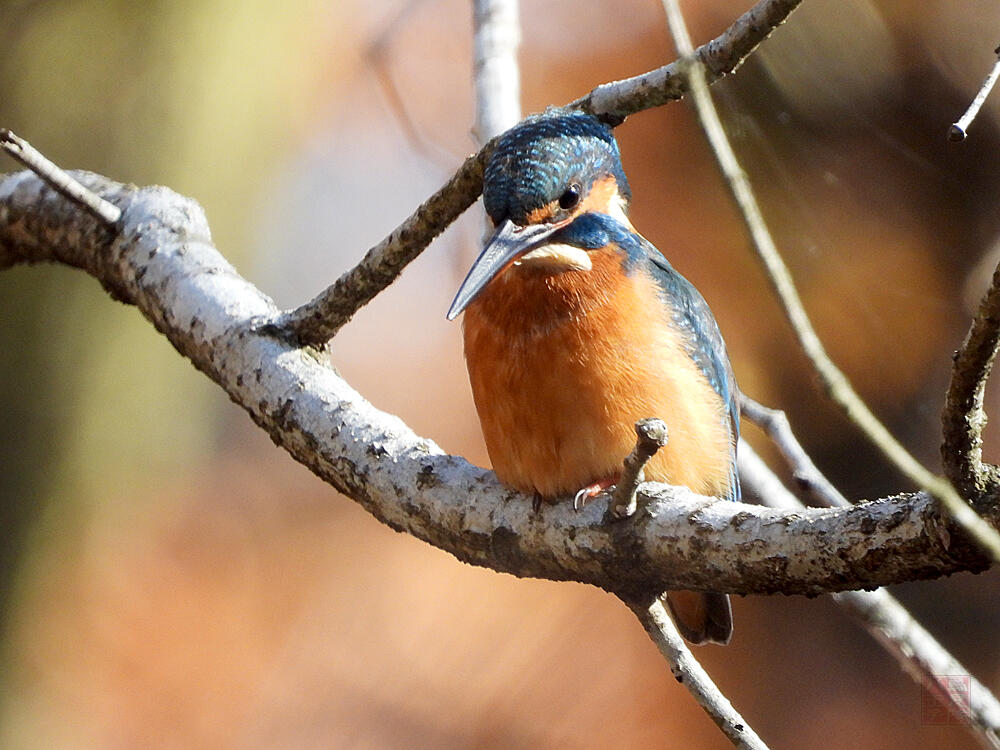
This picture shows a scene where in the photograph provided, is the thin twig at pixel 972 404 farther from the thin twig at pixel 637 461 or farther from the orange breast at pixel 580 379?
the orange breast at pixel 580 379

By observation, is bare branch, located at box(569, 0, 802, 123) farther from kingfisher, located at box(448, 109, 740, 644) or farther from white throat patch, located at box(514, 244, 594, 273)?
white throat patch, located at box(514, 244, 594, 273)

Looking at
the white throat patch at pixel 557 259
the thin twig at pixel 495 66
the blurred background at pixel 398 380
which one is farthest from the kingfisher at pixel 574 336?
the blurred background at pixel 398 380

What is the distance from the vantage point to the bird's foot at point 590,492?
1656 millimetres

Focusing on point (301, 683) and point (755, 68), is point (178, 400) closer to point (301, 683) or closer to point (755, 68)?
point (301, 683)

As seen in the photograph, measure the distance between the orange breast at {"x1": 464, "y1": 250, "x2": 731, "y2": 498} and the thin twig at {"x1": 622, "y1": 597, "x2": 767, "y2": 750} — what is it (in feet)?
1.23

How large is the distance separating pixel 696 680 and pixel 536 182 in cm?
92

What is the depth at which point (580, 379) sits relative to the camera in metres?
1.90

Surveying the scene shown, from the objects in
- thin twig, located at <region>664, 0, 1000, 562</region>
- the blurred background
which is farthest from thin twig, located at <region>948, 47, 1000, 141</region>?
the blurred background

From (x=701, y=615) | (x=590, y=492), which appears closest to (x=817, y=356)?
(x=590, y=492)

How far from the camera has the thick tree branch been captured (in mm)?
1171

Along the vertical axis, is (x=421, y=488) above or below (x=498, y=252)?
below

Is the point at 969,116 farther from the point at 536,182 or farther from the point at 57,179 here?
the point at 57,179

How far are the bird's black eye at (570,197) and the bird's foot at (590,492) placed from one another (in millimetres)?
536

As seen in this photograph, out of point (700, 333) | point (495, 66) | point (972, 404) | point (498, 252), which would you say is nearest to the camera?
point (972, 404)
